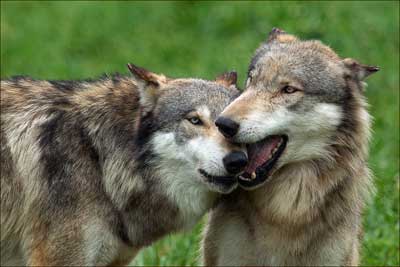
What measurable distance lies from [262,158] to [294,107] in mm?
367

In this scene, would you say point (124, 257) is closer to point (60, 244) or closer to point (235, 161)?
point (60, 244)

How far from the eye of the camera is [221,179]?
6285 millimetres

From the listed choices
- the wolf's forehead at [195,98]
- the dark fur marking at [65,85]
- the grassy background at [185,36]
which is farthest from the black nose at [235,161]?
the grassy background at [185,36]

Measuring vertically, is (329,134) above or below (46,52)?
below

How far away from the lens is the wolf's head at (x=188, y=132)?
6.21m

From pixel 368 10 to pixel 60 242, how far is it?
787cm

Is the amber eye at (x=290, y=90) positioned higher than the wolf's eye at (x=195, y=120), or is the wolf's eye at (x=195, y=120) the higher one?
the amber eye at (x=290, y=90)

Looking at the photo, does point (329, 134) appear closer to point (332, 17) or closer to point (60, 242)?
point (60, 242)

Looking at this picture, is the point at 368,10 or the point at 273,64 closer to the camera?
the point at 273,64

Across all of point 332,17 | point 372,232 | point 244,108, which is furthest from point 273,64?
point 332,17

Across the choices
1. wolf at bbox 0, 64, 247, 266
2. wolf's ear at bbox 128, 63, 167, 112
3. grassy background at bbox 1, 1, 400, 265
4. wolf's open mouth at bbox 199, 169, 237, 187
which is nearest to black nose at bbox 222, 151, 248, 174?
wolf's open mouth at bbox 199, 169, 237, 187

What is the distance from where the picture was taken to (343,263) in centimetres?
678

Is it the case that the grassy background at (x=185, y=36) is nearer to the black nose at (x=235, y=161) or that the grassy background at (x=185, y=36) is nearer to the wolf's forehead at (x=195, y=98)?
the wolf's forehead at (x=195, y=98)

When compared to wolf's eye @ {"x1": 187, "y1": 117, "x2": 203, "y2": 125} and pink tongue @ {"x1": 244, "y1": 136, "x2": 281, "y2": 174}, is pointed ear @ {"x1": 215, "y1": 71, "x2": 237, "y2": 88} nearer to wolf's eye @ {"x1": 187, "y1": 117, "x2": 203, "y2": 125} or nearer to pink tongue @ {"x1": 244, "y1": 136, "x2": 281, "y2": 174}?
wolf's eye @ {"x1": 187, "y1": 117, "x2": 203, "y2": 125}
